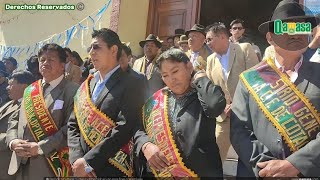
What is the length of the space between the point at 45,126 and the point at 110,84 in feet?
2.58

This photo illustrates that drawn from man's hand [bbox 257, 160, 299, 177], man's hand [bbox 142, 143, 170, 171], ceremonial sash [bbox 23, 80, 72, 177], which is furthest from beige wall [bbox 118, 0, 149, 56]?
man's hand [bbox 257, 160, 299, 177]

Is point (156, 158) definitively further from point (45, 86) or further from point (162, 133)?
point (45, 86)

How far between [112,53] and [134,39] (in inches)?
205

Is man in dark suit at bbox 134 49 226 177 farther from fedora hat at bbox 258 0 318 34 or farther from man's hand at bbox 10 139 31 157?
man's hand at bbox 10 139 31 157

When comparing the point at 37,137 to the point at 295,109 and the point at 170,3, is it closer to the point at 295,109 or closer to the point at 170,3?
the point at 295,109

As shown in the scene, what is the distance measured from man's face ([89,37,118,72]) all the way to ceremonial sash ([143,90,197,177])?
0.53m

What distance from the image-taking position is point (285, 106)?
2.33 m

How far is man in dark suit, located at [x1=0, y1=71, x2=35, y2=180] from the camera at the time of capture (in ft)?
13.5

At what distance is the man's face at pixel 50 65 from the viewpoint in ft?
12.0

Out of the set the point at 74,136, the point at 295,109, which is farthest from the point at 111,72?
the point at 295,109

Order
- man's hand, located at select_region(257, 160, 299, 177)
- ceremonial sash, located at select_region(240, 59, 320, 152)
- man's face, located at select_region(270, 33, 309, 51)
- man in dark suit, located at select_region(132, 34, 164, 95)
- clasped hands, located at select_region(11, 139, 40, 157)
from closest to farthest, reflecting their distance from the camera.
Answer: man's hand, located at select_region(257, 160, 299, 177)
ceremonial sash, located at select_region(240, 59, 320, 152)
man's face, located at select_region(270, 33, 309, 51)
clasped hands, located at select_region(11, 139, 40, 157)
man in dark suit, located at select_region(132, 34, 164, 95)

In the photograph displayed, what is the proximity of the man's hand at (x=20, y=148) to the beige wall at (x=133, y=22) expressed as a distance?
4895 millimetres

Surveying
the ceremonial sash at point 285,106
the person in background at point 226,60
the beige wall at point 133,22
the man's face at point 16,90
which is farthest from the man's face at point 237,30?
the ceremonial sash at point 285,106

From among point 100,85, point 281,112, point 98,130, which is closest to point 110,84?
point 100,85
